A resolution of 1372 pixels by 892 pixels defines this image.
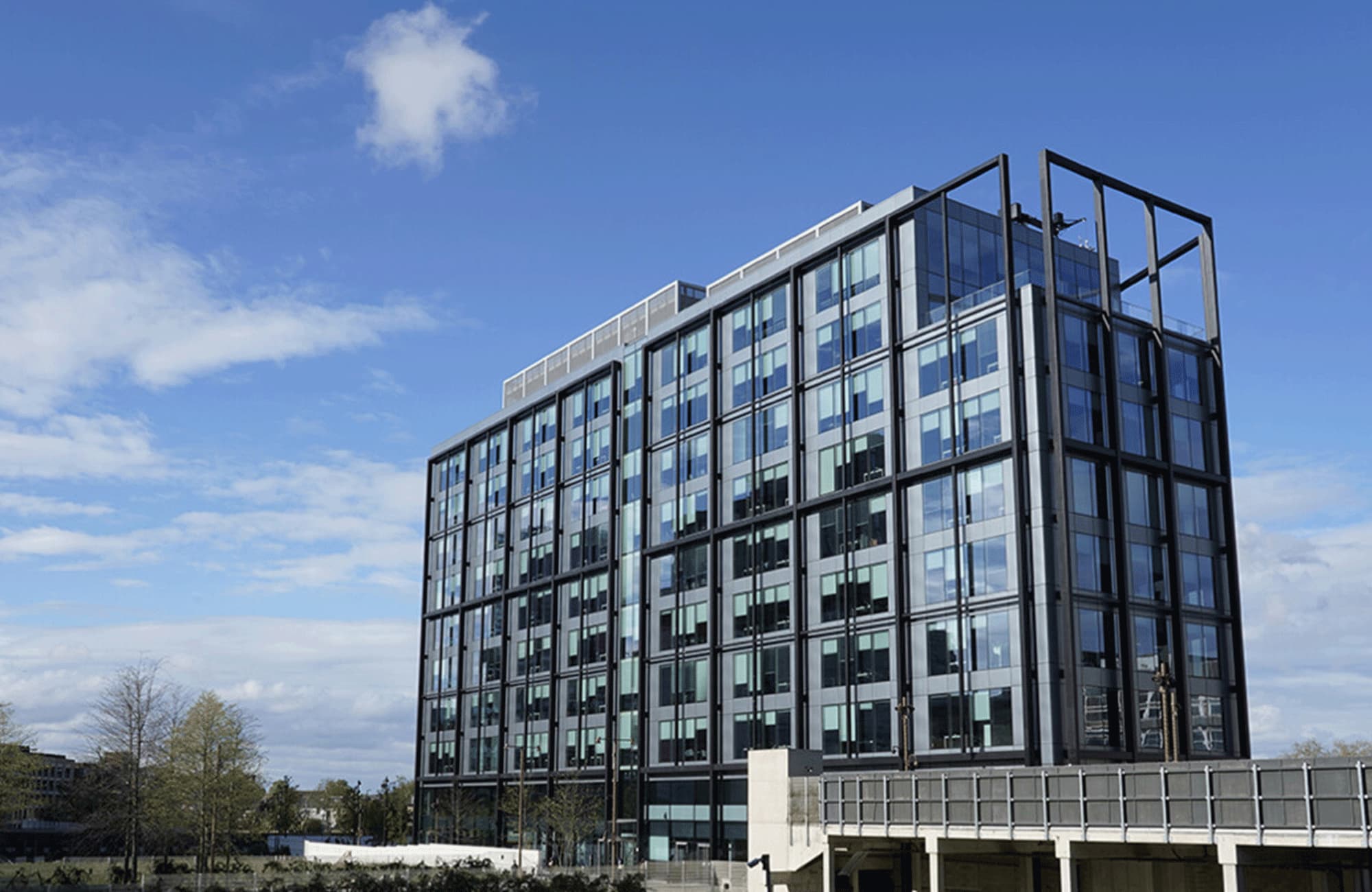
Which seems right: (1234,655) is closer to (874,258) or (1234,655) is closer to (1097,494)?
(1097,494)

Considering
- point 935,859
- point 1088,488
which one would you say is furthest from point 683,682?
point 935,859

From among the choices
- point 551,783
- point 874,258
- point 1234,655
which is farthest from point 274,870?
point 1234,655

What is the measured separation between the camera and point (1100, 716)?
61.6m

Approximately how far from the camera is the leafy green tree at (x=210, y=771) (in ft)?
293

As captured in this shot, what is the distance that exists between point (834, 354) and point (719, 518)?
14.1 metres

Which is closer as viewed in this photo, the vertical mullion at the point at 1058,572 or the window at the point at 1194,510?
the vertical mullion at the point at 1058,572

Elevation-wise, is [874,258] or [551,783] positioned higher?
[874,258]

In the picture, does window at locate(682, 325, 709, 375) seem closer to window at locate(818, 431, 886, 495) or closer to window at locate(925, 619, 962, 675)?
window at locate(818, 431, 886, 495)

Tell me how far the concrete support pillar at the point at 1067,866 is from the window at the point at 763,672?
118ft

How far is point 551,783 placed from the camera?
9775 cm

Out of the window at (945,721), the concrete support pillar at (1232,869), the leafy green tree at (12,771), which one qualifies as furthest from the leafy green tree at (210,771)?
the concrete support pillar at (1232,869)

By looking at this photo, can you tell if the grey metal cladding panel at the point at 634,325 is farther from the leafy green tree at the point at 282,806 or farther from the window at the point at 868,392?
the leafy green tree at the point at 282,806

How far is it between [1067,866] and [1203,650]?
30.8 meters

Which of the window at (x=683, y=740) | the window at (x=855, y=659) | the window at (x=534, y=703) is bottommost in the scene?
the window at (x=683, y=740)
